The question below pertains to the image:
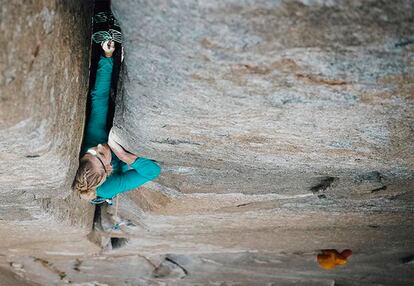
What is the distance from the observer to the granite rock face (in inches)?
65.9

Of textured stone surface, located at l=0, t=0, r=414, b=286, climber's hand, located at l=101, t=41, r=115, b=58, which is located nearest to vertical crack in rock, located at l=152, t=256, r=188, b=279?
textured stone surface, located at l=0, t=0, r=414, b=286

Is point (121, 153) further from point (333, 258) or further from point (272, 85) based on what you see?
point (333, 258)

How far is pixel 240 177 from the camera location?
3357 mm

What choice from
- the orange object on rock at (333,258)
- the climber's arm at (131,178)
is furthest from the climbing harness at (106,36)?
the orange object on rock at (333,258)

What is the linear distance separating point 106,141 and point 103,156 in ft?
0.35

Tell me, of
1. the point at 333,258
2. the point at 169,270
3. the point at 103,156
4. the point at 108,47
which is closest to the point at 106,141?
the point at 103,156

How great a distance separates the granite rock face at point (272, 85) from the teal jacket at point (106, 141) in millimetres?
171

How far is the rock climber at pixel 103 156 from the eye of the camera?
269cm

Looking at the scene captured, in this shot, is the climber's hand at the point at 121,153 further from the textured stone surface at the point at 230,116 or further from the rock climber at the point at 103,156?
the textured stone surface at the point at 230,116

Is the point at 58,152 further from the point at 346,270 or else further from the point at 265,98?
the point at 346,270

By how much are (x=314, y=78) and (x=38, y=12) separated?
1191mm

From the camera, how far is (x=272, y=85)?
203cm

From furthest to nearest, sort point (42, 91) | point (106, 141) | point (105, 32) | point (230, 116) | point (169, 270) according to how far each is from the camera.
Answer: point (169, 270)
point (106, 141)
point (105, 32)
point (230, 116)
point (42, 91)

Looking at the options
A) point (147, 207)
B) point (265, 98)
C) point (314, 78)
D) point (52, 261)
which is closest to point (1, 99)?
point (265, 98)
